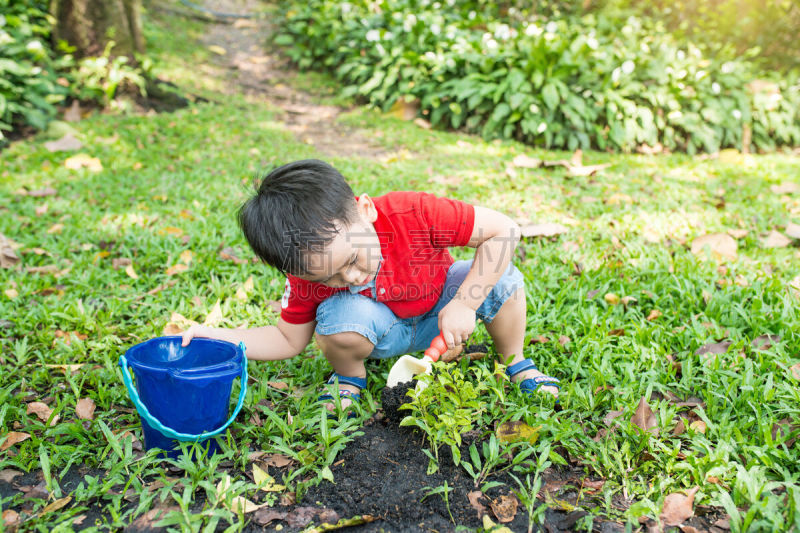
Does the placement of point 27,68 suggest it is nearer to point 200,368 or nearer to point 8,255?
point 8,255

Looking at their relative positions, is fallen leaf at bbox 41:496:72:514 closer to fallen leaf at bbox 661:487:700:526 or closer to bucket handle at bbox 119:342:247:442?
bucket handle at bbox 119:342:247:442

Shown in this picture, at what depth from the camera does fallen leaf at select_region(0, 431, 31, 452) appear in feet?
5.49

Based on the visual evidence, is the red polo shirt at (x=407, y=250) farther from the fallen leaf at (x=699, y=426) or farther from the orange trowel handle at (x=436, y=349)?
the fallen leaf at (x=699, y=426)

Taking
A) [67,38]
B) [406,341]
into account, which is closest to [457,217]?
[406,341]

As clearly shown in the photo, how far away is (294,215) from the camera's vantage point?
5.10ft

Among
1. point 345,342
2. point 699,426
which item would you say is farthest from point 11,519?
point 699,426

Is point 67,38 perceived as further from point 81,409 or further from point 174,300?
point 81,409

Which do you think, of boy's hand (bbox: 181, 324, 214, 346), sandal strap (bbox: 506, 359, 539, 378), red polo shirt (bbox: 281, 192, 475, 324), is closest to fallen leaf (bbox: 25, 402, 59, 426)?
boy's hand (bbox: 181, 324, 214, 346)

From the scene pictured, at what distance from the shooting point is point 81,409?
186 centimetres

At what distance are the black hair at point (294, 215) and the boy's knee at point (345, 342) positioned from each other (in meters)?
0.31

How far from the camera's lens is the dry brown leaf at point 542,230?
10.5 ft

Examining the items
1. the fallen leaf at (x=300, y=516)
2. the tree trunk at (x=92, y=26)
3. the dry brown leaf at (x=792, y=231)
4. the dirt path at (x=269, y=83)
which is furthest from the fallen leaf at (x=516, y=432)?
the tree trunk at (x=92, y=26)

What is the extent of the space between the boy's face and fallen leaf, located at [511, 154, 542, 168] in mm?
2998

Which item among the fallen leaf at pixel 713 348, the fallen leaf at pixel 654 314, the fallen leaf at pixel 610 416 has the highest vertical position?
the fallen leaf at pixel 713 348
